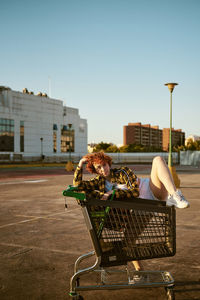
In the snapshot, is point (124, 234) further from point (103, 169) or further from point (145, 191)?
point (103, 169)

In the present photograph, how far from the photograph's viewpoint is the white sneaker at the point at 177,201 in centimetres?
313

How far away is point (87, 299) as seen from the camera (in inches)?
129

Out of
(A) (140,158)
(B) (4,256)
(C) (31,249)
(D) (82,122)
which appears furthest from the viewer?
(D) (82,122)

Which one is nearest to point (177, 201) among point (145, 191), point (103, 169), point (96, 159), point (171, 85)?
point (145, 191)

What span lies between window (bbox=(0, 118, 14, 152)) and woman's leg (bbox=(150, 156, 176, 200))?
72638 millimetres

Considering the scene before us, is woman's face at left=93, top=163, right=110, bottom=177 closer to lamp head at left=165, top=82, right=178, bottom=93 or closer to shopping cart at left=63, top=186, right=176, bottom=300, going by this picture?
shopping cart at left=63, top=186, right=176, bottom=300

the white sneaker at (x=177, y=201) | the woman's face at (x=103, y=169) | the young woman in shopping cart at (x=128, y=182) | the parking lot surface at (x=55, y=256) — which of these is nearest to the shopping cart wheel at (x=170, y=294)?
the parking lot surface at (x=55, y=256)

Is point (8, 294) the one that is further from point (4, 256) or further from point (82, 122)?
point (82, 122)

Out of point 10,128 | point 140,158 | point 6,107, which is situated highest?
point 6,107

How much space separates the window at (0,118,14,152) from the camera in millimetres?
72812

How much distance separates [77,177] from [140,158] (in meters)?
60.1

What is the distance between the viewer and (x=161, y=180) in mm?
3289

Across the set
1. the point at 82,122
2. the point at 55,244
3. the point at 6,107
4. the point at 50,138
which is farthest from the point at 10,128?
the point at 55,244

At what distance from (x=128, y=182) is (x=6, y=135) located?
73.6 meters
